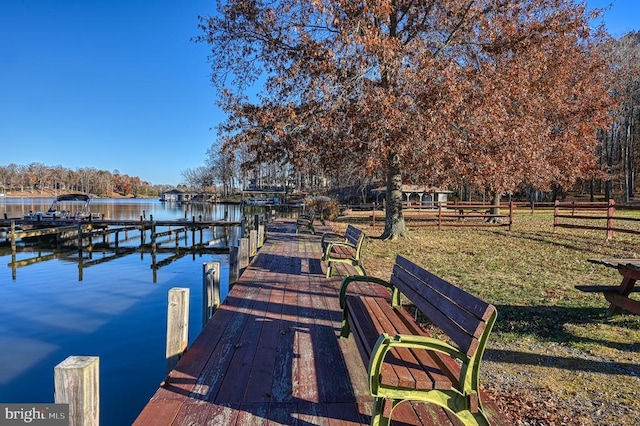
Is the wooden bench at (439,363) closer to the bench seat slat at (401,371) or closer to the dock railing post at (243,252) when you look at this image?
the bench seat slat at (401,371)

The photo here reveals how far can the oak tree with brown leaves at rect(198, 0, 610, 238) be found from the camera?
35.4ft

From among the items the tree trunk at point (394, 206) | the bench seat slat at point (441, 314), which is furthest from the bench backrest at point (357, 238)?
the tree trunk at point (394, 206)

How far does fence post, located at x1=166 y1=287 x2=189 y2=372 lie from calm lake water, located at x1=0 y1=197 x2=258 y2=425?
215 centimetres

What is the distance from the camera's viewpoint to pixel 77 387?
2184 millimetres

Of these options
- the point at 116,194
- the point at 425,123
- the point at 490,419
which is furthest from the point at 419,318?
the point at 116,194

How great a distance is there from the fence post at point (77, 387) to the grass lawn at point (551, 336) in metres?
2.98

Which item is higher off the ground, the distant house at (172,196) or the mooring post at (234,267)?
the distant house at (172,196)

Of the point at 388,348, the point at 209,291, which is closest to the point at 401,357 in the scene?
the point at 388,348

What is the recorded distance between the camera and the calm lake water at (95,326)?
590cm

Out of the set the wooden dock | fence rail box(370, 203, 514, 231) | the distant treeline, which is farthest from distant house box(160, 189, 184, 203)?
the wooden dock

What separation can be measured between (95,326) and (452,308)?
8502 mm

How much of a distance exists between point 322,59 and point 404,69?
232 cm

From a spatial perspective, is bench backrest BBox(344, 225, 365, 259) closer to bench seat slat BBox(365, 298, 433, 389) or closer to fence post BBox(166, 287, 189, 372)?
bench seat slat BBox(365, 298, 433, 389)

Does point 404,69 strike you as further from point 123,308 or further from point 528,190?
point 528,190
